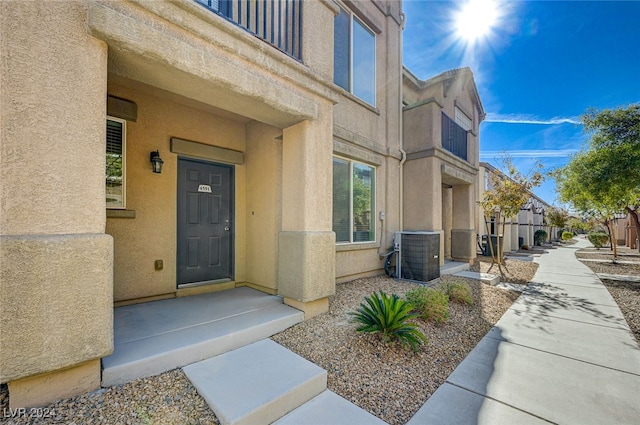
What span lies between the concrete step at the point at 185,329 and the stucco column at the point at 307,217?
430mm

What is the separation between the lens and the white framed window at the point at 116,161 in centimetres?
426

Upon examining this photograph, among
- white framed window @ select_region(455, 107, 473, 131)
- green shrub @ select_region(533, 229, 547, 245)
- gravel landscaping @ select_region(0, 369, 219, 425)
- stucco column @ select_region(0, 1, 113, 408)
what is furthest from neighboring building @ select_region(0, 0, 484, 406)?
green shrub @ select_region(533, 229, 547, 245)

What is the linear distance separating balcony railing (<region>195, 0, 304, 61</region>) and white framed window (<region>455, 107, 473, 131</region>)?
9698 millimetres

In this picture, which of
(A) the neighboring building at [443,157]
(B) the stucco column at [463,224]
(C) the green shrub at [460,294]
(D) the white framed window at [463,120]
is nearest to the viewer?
(C) the green shrub at [460,294]

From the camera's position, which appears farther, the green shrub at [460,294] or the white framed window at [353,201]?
the white framed window at [353,201]

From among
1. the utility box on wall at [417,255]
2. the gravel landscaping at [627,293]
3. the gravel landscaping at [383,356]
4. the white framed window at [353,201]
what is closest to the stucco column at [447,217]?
the utility box on wall at [417,255]

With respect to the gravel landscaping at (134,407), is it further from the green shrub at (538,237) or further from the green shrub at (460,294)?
the green shrub at (538,237)

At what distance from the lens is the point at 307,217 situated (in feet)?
14.0

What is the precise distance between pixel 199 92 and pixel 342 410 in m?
3.97

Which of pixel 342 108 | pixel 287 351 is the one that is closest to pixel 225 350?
pixel 287 351

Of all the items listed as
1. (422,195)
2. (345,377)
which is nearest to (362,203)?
(422,195)

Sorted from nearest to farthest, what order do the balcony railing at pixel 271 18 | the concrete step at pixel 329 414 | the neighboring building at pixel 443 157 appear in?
the concrete step at pixel 329 414 < the balcony railing at pixel 271 18 < the neighboring building at pixel 443 157

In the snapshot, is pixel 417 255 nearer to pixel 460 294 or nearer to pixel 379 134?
pixel 460 294

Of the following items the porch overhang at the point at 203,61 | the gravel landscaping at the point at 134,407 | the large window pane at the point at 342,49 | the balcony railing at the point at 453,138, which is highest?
the large window pane at the point at 342,49
